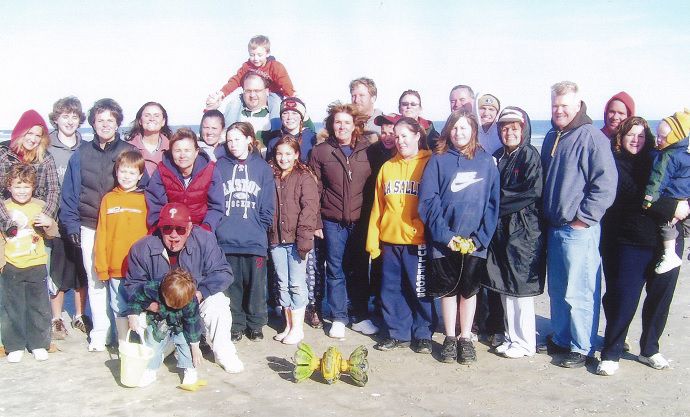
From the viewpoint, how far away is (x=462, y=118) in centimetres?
527

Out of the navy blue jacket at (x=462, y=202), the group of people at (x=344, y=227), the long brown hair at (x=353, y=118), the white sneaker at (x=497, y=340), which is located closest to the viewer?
the group of people at (x=344, y=227)

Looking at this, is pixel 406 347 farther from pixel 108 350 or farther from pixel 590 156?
pixel 108 350

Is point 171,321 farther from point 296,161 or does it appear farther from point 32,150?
point 32,150

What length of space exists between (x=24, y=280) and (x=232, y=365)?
190 centimetres

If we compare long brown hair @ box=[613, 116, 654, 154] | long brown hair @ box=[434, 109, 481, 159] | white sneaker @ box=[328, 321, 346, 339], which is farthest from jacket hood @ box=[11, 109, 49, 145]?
long brown hair @ box=[613, 116, 654, 154]

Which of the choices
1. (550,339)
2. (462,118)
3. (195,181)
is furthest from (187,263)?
(550,339)

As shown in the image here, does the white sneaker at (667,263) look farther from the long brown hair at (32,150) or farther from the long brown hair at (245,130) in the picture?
the long brown hair at (32,150)

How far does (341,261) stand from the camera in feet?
19.7

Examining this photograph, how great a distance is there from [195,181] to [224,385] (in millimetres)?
1672

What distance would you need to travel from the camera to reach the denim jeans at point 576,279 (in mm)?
5059

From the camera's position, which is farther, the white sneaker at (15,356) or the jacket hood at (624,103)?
the jacket hood at (624,103)

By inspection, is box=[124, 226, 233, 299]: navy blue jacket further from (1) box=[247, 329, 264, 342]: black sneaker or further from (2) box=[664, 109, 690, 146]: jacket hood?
(2) box=[664, 109, 690, 146]: jacket hood

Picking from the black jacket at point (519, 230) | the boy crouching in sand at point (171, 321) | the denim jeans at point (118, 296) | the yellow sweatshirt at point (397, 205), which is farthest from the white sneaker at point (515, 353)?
the denim jeans at point (118, 296)

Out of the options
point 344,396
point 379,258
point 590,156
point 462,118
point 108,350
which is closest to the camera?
point 344,396
